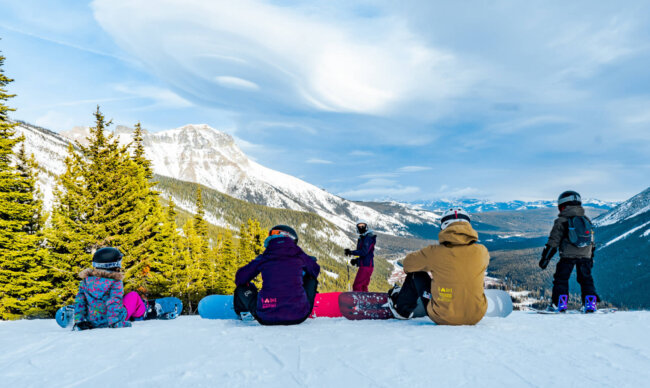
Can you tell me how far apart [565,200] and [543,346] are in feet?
18.0

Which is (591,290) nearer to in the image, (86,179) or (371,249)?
(371,249)

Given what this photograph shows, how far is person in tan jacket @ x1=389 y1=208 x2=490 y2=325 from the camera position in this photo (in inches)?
208

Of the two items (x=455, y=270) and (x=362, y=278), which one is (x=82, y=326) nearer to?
(x=455, y=270)

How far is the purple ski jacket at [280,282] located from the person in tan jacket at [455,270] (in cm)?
186

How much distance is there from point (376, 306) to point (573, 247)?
5192mm

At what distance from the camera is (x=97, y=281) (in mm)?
6492

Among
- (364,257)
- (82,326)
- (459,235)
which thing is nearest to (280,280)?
(459,235)

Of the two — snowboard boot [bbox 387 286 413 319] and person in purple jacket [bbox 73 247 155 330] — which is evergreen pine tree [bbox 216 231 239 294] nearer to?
person in purple jacket [bbox 73 247 155 330]

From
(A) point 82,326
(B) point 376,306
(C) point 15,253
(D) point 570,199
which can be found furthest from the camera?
(C) point 15,253

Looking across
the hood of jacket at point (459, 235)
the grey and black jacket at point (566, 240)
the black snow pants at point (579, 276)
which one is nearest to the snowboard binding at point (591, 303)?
the black snow pants at point (579, 276)

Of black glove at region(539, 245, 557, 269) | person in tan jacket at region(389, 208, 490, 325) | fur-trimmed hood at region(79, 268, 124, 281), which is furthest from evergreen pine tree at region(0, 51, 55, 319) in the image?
black glove at region(539, 245, 557, 269)

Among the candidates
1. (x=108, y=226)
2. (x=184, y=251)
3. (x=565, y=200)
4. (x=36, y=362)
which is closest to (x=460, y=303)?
(x=565, y=200)

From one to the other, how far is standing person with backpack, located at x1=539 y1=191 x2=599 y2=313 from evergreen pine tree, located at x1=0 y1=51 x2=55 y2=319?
80.8 feet

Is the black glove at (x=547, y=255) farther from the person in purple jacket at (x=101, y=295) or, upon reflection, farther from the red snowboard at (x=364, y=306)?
the person in purple jacket at (x=101, y=295)
